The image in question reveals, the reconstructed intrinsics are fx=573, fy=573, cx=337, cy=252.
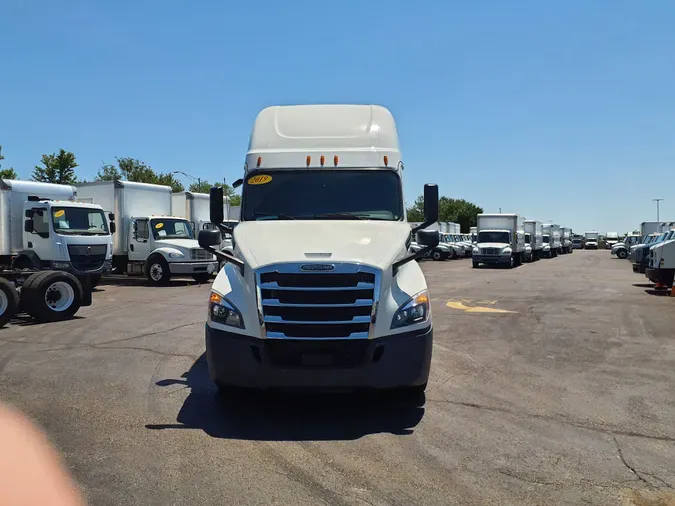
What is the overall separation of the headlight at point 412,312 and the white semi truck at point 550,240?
169ft

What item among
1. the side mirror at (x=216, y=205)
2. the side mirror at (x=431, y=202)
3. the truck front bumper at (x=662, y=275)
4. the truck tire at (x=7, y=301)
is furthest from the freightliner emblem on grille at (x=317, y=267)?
the truck front bumper at (x=662, y=275)

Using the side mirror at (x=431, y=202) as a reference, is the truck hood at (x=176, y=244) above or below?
below

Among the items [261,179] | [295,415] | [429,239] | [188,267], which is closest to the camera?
[295,415]

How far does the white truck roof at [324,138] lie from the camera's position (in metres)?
7.14

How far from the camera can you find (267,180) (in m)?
7.03

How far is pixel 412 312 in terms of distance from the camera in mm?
5359

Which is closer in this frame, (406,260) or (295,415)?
(295,415)

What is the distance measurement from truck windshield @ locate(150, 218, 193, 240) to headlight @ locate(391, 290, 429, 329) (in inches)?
698

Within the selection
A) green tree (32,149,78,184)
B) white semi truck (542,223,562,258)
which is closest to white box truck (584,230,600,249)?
white semi truck (542,223,562,258)

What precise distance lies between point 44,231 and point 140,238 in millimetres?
5431

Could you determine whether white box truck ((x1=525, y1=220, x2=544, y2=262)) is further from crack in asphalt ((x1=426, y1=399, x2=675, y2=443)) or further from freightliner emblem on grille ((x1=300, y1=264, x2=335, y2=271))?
freightliner emblem on grille ((x1=300, y1=264, x2=335, y2=271))

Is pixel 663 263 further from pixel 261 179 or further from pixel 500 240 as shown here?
pixel 500 240

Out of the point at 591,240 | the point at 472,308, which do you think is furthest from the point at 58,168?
the point at 591,240

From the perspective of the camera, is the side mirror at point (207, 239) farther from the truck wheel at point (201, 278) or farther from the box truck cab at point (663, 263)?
the truck wheel at point (201, 278)
